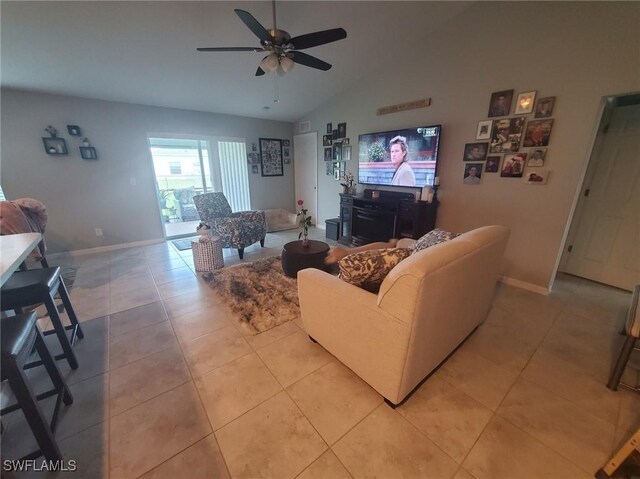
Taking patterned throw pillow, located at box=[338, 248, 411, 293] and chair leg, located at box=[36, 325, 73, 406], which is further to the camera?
patterned throw pillow, located at box=[338, 248, 411, 293]

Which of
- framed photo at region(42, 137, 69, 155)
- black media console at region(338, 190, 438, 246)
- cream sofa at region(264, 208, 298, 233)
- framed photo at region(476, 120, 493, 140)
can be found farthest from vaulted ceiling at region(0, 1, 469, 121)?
cream sofa at region(264, 208, 298, 233)

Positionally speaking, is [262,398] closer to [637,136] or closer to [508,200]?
[508,200]

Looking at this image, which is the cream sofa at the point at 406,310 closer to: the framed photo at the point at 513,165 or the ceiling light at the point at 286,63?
the framed photo at the point at 513,165

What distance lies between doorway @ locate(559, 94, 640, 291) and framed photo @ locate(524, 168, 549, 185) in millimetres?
742

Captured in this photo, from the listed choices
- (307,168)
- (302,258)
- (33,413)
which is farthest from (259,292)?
(307,168)

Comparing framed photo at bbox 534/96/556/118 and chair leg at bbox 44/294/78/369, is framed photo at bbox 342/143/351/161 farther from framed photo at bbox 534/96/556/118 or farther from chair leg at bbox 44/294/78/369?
chair leg at bbox 44/294/78/369

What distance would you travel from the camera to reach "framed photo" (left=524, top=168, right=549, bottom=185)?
2484 millimetres

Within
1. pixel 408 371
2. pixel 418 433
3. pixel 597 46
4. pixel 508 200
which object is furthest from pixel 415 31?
pixel 418 433

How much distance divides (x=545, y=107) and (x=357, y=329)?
286cm

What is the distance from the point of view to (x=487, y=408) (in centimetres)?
139

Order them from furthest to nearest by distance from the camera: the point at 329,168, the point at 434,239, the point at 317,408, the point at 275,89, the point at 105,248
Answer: the point at 329,168, the point at 105,248, the point at 275,89, the point at 434,239, the point at 317,408

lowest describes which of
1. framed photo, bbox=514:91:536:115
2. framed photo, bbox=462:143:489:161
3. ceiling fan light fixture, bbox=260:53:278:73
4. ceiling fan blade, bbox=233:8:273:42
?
framed photo, bbox=462:143:489:161

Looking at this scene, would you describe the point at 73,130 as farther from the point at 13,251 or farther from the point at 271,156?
the point at 13,251

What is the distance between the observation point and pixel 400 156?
3510mm
